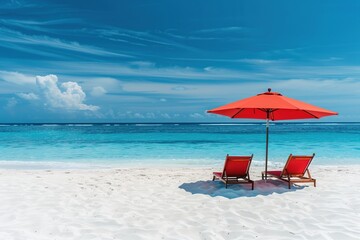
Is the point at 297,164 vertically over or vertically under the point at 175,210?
over

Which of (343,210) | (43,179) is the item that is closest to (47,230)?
(43,179)

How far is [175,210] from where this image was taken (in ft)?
16.5

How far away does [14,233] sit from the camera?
400cm

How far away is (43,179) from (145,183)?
112 inches

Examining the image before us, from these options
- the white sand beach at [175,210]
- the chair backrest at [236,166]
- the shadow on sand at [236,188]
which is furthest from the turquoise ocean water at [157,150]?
→ the chair backrest at [236,166]

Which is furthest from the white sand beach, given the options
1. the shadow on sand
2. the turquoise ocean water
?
the turquoise ocean water

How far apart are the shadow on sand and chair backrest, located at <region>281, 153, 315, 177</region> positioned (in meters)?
0.34

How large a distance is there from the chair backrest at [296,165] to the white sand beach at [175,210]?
35cm

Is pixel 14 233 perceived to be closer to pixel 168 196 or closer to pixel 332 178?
pixel 168 196

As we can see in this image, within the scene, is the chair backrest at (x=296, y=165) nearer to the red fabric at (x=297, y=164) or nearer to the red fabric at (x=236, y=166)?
the red fabric at (x=297, y=164)

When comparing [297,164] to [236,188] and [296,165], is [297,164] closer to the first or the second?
[296,165]

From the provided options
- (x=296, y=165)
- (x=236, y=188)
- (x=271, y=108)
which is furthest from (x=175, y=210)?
(x=296, y=165)

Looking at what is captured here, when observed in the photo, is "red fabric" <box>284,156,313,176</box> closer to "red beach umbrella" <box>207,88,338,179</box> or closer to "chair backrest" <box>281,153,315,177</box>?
"chair backrest" <box>281,153,315,177</box>

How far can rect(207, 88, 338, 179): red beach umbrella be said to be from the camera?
590 cm
